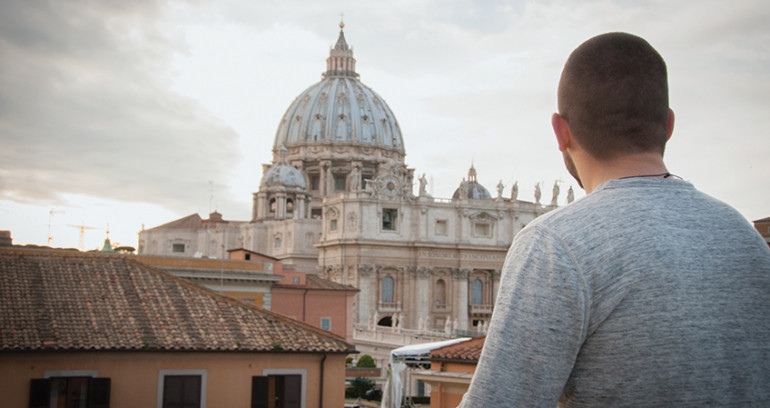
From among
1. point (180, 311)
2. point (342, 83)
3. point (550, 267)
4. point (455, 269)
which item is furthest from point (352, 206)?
point (550, 267)

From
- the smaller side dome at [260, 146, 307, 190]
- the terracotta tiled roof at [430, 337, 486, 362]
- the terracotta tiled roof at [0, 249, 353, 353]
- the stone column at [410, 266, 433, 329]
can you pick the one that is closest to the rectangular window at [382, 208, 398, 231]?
the stone column at [410, 266, 433, 329]

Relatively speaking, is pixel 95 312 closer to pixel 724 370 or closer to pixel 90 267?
pixel 90 267

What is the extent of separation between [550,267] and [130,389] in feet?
50.3

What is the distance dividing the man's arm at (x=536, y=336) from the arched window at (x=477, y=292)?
67.4 meters

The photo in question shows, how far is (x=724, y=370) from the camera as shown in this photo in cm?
212

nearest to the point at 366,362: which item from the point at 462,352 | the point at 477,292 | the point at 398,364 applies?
the point at 398,364

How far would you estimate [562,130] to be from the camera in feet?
8.30

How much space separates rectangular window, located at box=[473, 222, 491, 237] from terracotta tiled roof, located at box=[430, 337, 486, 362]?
49110mm

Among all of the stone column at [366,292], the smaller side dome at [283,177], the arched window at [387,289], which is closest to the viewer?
the stone column at [366,292]

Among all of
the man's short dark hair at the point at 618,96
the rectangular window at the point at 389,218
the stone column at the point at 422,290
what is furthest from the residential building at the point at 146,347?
the rectangular window at the point at 389,218

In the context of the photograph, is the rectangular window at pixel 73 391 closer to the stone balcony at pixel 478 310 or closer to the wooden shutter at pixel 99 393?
the wooden shutter at pixel 99 393

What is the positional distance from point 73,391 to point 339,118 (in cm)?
8308

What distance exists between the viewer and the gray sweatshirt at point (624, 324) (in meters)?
A: 2.10

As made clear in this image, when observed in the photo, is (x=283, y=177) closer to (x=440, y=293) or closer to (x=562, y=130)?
(x=440, y=293)
